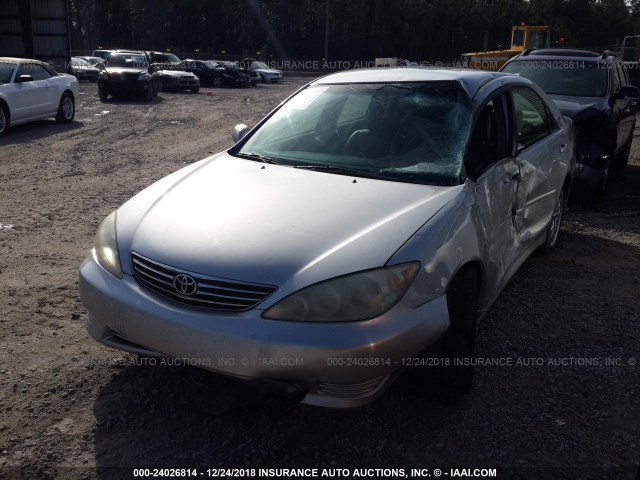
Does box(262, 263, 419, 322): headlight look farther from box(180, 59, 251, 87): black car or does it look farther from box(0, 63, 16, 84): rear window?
box(180, 59, 251, 87): black car

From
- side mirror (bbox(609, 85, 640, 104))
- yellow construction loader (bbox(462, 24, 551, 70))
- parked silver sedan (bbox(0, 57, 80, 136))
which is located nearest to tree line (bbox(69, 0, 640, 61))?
yellow construction loader (bbox(462, 24, 551, 70))

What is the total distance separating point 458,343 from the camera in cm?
315

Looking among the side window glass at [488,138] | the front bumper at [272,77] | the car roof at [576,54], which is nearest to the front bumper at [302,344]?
the side window glass at [488,138]

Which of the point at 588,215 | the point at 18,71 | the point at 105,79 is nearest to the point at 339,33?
the point at 105,79

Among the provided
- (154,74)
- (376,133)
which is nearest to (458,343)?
(376,133)

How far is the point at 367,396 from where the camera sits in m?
2.76

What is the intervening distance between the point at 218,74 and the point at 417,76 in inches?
1194

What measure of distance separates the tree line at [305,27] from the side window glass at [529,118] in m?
63.8

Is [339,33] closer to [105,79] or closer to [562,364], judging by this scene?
[105,79]

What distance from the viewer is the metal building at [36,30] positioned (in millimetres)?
24703

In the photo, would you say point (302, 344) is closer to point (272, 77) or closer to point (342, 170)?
point (342, 170)

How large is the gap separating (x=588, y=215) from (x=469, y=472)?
534 cm

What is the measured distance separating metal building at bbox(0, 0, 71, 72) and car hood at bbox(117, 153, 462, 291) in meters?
24.2

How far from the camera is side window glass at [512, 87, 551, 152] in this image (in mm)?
4477
